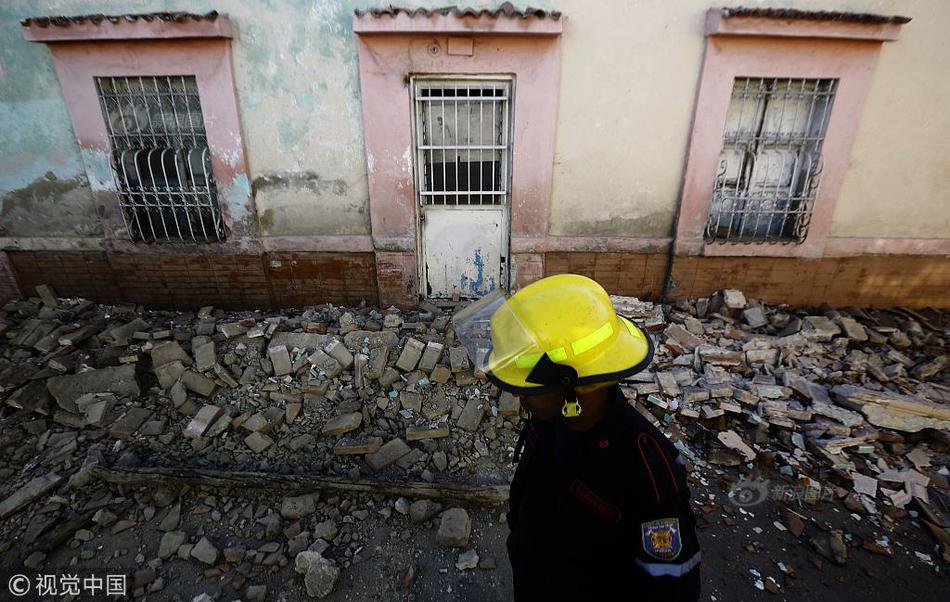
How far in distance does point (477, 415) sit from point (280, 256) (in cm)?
343

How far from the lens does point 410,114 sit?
4.96 meters

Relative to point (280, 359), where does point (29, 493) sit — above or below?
below

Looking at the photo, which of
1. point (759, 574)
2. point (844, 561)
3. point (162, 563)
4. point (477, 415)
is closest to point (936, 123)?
point (844, 561)

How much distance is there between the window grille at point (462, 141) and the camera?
500 cm

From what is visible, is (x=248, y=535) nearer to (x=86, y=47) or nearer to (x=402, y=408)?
(x=402, y=408)

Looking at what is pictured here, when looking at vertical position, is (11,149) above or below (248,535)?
above

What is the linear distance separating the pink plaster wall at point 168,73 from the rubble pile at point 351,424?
1459 millimetres

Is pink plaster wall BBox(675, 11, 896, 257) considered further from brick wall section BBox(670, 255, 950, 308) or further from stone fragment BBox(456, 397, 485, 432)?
stone fragment BBox(456, 397, 485, 432)

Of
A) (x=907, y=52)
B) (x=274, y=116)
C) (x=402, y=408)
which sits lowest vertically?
(x=402, y=408)

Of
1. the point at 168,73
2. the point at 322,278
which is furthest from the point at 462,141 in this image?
the point at 168,73

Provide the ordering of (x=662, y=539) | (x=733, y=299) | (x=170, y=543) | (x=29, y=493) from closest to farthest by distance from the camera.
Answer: (x=662, y=539) → (x=170, y=543) → (x=29, y=493) → (x=733, y=299)

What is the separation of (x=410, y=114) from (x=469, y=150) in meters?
0.79

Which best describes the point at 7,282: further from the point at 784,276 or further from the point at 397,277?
the point at 784,276

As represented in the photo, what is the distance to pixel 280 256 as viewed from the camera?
557 centimetres
